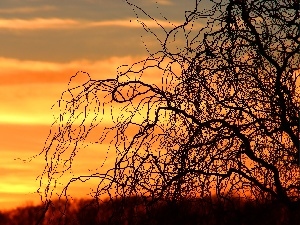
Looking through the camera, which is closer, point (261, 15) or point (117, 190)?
point (117, 190)

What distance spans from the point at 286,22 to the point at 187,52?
2.76ft

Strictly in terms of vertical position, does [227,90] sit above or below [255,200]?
above

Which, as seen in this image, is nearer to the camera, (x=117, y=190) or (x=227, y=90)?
(x=117, y=190)

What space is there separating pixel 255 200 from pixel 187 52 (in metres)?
1.28

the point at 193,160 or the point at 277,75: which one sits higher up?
the point at 277,75

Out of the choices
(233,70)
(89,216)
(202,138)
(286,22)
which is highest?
(286,22)

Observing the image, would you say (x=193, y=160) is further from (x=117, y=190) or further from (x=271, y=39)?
(x=271, y=39)

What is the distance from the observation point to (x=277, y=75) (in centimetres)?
698

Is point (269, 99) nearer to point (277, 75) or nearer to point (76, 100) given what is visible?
point (277, 75)

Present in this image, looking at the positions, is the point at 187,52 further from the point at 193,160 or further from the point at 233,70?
the point at 193,160

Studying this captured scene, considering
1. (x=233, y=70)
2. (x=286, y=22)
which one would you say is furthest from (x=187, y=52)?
(x=286, y=22)

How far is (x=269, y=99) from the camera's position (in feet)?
22.5

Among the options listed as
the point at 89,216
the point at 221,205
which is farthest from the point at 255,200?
the point at 89,216

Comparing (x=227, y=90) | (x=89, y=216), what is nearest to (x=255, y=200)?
(x=227, y=90)
